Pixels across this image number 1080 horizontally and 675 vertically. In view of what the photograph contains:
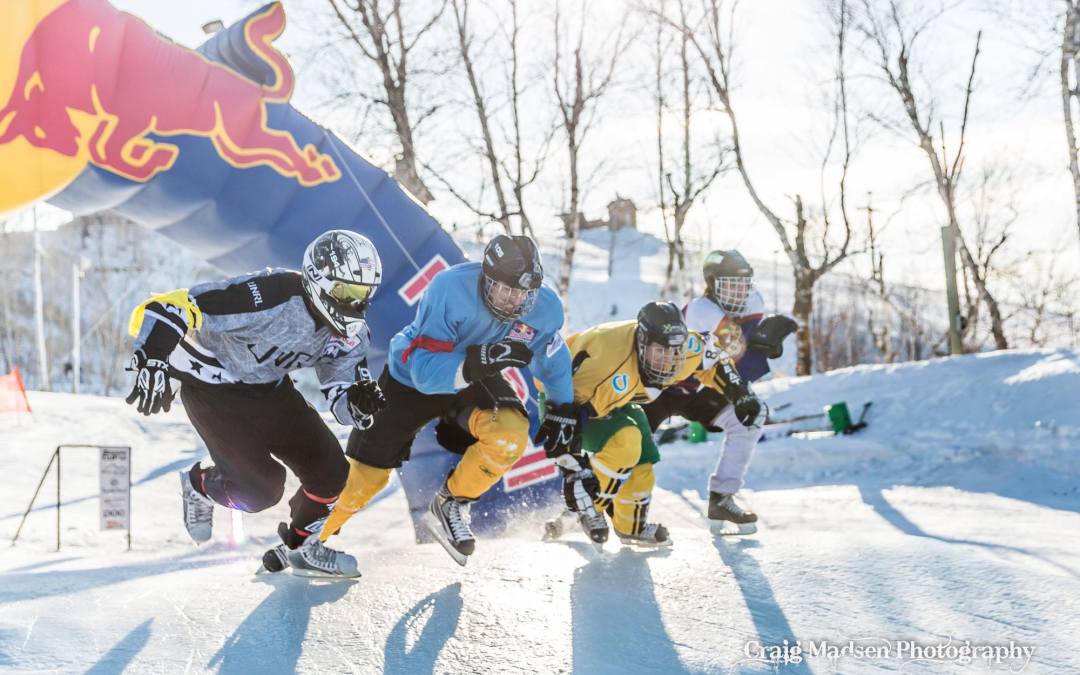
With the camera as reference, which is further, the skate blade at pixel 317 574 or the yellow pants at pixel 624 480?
the yellow pants at pixel 624 480

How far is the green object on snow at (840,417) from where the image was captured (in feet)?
32.3

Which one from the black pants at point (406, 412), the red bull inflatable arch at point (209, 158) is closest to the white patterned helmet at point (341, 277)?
the black pants at point (406, 412)

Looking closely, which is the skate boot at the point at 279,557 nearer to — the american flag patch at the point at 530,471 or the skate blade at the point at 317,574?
the skate blade at the point at 317,574

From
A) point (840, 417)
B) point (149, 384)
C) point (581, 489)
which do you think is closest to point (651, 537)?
point (581, 489)

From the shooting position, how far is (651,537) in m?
4.77

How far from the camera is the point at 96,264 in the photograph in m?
50.8

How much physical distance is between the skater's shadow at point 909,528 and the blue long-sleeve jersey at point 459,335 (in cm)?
227

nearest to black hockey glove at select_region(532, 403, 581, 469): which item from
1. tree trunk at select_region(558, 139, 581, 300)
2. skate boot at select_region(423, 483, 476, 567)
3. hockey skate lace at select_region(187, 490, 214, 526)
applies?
skate boot at select_region(423, 483, 476, 567)

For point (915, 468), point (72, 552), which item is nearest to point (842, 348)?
point (915, 468)

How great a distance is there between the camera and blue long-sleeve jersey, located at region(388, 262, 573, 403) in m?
4.10

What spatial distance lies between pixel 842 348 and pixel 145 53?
50.3 m

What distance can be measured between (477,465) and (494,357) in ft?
2.22

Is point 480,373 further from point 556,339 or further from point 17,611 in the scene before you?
point 17,611

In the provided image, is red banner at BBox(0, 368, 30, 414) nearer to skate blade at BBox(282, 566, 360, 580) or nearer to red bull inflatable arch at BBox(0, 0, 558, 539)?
red bull inflatable arch at BBox(0, 0, 558, 539)
